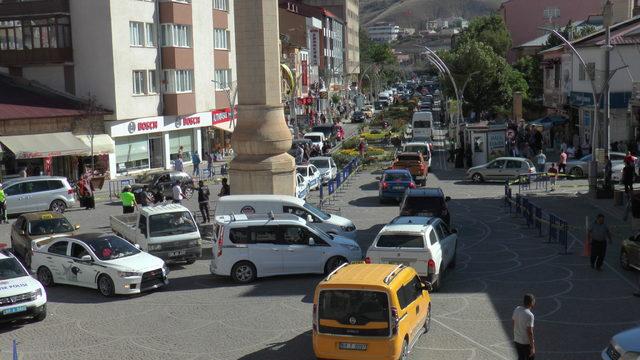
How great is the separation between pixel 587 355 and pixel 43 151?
3572 centimetres

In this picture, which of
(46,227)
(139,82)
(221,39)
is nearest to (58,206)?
(46,227)

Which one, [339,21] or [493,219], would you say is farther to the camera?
[339,21]

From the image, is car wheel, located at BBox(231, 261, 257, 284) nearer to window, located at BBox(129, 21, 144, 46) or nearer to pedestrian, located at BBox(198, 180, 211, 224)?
pedestrian, located at BBox(198, 180, 211, 224)

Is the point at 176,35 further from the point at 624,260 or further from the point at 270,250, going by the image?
the point at 624,260

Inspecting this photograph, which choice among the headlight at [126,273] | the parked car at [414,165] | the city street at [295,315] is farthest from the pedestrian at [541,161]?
the headlight at [126,273]

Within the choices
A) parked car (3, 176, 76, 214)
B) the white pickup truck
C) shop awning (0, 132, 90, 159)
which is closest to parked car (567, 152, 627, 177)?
the white pickup truck

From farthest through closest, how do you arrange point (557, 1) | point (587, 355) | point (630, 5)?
1. point (557, 1)
2. point (630, 5)
3. point (587, 355)

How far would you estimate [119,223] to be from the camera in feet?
83.9

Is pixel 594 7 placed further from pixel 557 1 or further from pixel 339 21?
pixel 339 21

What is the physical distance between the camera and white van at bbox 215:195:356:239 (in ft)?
81.4

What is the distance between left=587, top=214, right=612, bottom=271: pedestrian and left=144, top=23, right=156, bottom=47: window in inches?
1465

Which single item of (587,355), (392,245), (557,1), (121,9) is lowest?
(587,355)

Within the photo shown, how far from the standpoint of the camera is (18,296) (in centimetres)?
1709

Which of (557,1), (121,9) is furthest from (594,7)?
(121,9)
